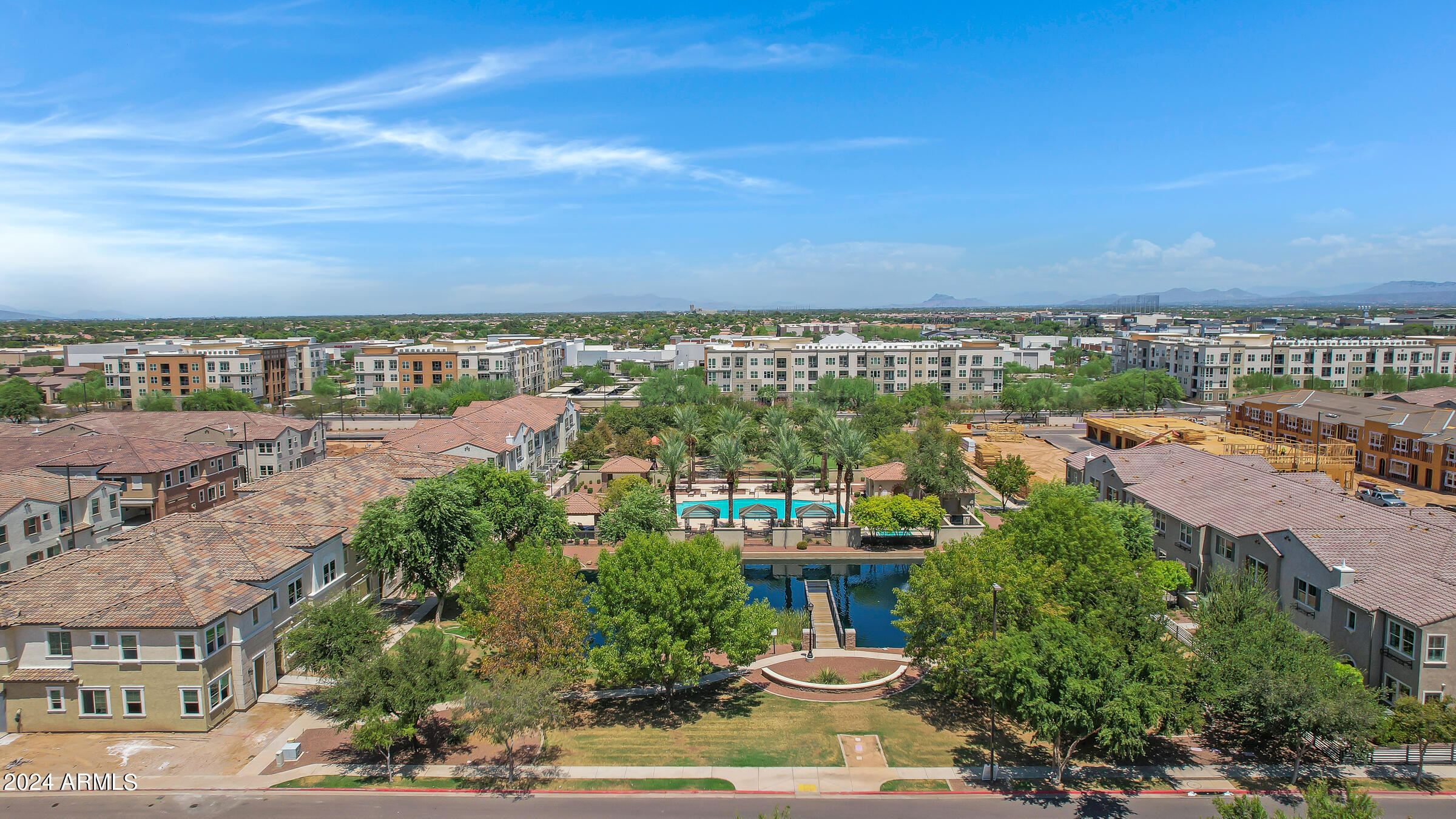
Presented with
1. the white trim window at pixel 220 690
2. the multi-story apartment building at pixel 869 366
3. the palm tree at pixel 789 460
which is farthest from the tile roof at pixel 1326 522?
the multi-story apartment building at pixel 869 366

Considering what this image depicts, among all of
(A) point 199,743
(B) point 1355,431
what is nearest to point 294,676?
(A) point 199,743

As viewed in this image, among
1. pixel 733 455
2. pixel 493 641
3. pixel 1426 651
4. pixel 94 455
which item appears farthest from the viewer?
pixel 733 455

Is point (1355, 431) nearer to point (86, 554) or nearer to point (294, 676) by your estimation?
point (294, 676)

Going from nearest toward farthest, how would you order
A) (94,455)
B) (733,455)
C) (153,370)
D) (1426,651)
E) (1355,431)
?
(1426,651), (94,455), (733,455), (1355,431), (153,370)

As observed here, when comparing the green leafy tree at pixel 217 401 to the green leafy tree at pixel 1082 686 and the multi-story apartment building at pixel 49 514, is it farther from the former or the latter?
the green leafy tree at pixel 1082 686

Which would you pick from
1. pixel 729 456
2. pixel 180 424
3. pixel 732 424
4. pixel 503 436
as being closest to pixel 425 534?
pixel 503 436

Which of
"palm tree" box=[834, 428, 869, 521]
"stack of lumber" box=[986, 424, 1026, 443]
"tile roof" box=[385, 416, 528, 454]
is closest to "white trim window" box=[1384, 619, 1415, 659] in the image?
"palm tree" box=[834, 428, 869, 521]

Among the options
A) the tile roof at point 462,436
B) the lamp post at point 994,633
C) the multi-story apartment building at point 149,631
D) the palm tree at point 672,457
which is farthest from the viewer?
the palm tree at point 672,457
